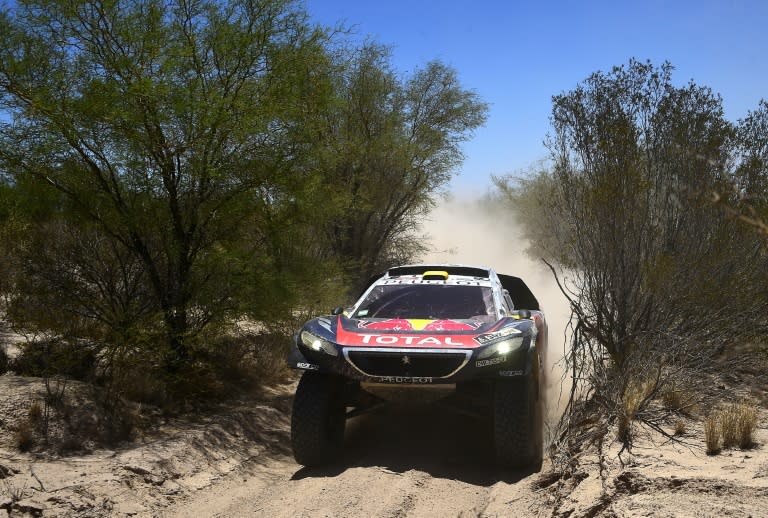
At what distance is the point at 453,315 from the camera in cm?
714

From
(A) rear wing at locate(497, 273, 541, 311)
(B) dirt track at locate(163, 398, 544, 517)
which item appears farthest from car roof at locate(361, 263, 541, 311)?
(B) dirt track at locate(163, 398, 544, 517)

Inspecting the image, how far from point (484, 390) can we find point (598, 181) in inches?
119

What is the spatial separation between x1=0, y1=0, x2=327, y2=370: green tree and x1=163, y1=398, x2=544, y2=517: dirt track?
2613 millimetres

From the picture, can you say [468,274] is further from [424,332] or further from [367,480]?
[367,480]

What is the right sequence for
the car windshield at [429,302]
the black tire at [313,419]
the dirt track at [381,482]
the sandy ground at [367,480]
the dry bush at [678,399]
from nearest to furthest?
the sandy ground at [367,480] < the dirt track at [381,482] < the black tire at [313,419] < the dry bush at [678,399] < the car windshield at [429,302]

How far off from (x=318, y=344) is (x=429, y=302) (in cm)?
151

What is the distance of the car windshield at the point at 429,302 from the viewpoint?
23.6ft

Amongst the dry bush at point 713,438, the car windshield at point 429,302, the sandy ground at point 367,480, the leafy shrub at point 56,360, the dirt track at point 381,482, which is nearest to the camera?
the sandy ground at point 367,480

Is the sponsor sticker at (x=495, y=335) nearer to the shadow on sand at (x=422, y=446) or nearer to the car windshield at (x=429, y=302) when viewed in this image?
the car windshield at (x=429, y=302)

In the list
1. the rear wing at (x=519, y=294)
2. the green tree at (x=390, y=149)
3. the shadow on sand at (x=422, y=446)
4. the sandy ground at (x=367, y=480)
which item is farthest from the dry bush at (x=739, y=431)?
the green tree at (x=390, y=149)

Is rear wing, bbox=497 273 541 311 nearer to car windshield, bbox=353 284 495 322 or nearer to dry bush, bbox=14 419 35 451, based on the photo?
car windshield, bbox=353 284 495 322

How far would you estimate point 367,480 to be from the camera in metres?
6.05

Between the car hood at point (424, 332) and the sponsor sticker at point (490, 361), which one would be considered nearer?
the sponsor sticker at point (490, 361)

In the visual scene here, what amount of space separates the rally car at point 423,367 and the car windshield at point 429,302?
0.02 metres
